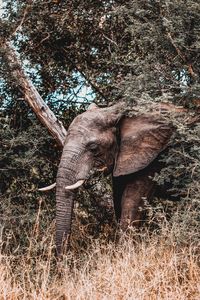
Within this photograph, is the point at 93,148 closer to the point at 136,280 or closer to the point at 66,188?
the point at 66,188

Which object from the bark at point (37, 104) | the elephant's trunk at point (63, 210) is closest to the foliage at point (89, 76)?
the bark at point (37, 104)

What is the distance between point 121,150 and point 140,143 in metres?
0.28

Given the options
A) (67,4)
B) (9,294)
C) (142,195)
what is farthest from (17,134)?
(9,294)

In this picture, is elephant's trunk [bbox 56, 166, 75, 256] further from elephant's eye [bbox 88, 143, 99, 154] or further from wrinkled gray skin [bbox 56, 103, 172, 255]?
elephant's eye [bbox 88, 143, 99, 154]

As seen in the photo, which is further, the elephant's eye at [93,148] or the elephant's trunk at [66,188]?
the elephant's eye at [93,148]

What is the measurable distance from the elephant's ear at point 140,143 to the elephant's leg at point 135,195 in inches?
6.5

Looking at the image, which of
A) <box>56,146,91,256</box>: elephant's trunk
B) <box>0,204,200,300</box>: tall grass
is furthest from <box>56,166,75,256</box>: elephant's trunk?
<box>0,204,200,300</box>: tall grass

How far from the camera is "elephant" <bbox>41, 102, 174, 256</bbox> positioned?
25.0 feet

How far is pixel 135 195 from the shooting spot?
7773 mm

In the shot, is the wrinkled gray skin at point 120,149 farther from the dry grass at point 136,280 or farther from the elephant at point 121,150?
the dry grass at point 136,280

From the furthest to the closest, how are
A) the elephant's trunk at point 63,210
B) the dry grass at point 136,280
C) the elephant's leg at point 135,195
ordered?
the elephant's leg at point 135,195 → the elephant's trunk at point 63,210 → the dry grass at point 136,280

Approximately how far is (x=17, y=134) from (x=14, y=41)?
60.4 inches

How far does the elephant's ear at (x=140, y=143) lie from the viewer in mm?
7781

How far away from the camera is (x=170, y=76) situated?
293 inches
